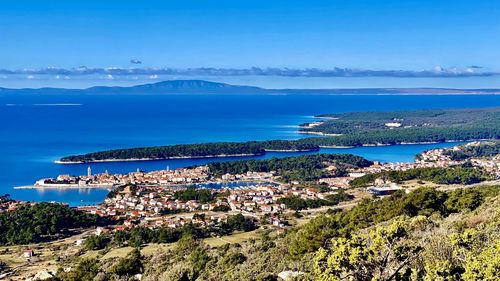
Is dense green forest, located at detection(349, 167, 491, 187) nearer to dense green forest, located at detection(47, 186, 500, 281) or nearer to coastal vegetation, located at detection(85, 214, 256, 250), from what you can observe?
coastal vegetation, located at detection(85, 214, 256, 250)

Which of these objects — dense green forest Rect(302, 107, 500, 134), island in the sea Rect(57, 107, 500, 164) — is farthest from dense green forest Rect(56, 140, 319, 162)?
dense green forest Rect(302, 107, 500, 134)

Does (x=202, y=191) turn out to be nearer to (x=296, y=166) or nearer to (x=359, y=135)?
(x=296, y=166)

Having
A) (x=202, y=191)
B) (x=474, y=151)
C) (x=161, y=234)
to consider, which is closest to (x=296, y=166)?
(x=202, y=191)

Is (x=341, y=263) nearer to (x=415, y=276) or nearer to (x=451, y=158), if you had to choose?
(x=415, y=276)

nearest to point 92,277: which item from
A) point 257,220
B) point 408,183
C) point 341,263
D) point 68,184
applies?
point 341,263

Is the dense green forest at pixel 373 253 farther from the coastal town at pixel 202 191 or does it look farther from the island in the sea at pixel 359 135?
the island in the sea at pixel 359 135

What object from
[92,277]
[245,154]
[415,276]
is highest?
[415,276]

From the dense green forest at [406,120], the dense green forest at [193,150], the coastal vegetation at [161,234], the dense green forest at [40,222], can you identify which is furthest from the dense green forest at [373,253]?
the dense green forest at [406,120]
